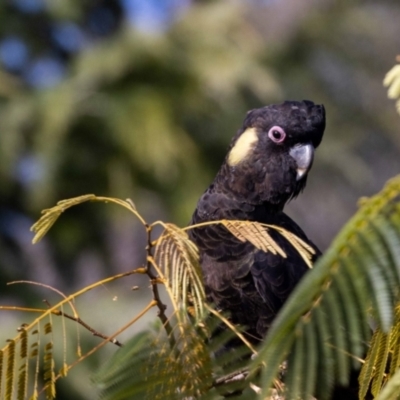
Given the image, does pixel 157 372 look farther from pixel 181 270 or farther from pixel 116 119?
pixel 116 119

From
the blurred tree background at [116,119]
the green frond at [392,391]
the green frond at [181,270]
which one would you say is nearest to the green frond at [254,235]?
the green frond at [181,270]

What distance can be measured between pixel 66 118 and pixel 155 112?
2.23ft

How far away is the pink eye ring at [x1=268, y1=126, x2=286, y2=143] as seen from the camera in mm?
2436

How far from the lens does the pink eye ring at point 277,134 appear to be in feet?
7.99

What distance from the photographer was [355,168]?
6.48 metres

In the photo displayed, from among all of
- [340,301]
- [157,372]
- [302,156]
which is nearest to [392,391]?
[340,301]

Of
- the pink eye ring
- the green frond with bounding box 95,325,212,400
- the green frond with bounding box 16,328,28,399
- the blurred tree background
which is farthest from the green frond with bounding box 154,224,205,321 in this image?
the blurred tree background

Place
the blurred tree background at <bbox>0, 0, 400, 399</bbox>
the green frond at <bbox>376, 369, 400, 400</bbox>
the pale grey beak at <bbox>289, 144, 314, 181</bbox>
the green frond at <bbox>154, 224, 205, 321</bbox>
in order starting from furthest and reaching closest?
the blurred tree background at <bbox>0, 0, 400, 399</bbox> → the pale grey beak at <bbox>289, 144, 314, 181</bbox> → the green frond at <bbox>154, 224, 205, 321</bbox> → the green frond at <bbox>376, 369, 400, 400</bbox>

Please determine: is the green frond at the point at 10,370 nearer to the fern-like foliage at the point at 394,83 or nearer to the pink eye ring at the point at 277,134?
the fern-like foliage at the point at 394,83

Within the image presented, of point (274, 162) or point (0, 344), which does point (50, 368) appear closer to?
point (274, 162)

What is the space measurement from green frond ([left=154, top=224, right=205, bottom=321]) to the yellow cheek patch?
135cm

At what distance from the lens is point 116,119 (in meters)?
A: 5.57

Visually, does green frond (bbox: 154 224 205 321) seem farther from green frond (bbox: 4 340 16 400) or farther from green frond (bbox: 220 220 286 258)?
green frond (bbox: 4 340 16 400)

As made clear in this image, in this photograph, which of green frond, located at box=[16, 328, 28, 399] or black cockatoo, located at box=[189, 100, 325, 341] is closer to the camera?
green frond, located at box=[16, 328, 28, 399]
